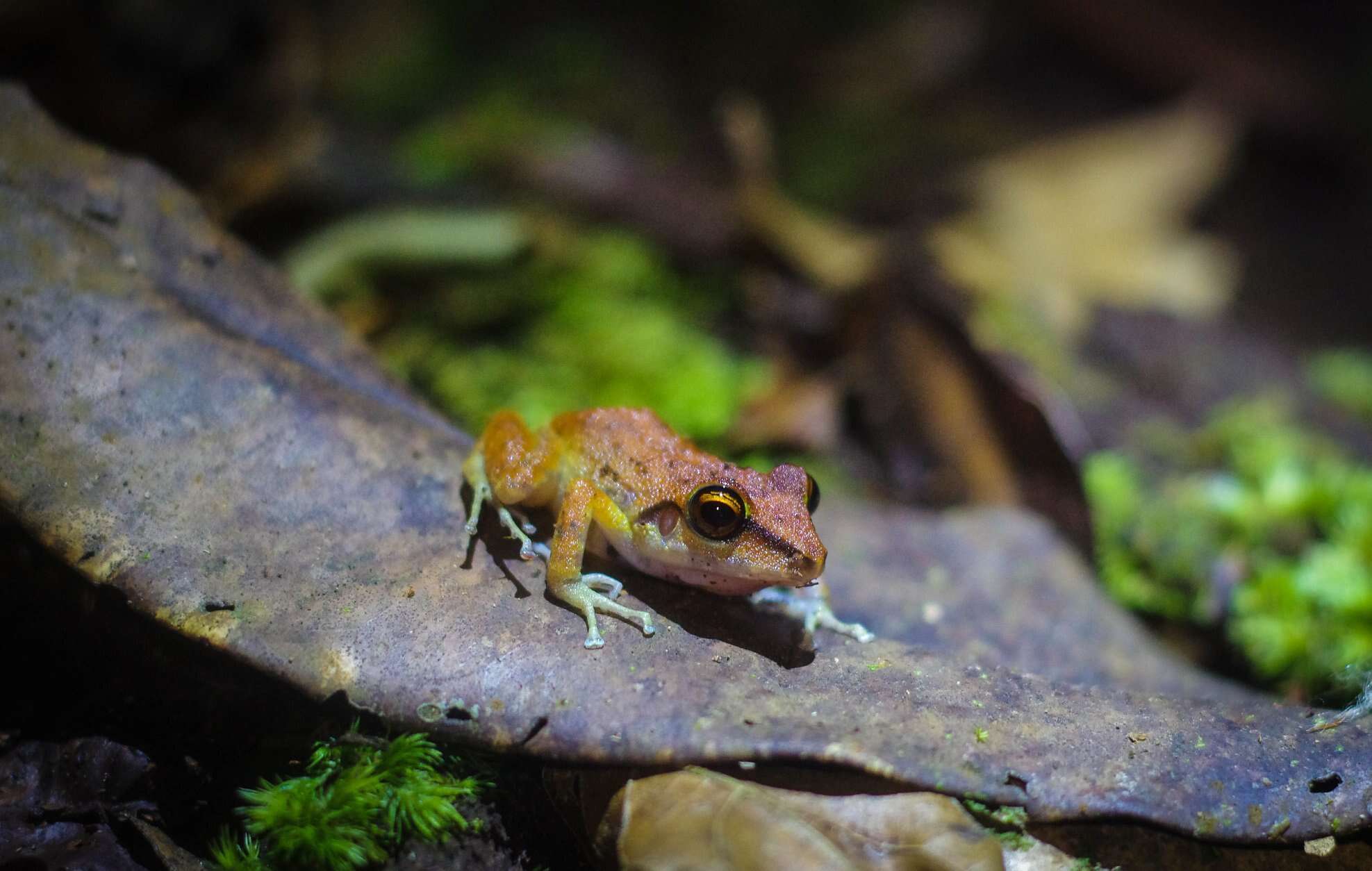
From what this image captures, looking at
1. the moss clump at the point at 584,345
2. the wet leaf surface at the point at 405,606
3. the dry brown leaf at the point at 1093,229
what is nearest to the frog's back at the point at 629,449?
the wet leaf surface at the point at 405,606

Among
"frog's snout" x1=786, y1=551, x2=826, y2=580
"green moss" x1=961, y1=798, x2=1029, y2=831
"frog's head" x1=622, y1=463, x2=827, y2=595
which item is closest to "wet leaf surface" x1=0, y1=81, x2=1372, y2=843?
"green moss" x1=961, y1=798, x2=1029, y2=831

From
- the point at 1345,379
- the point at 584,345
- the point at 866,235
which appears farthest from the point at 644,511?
the point at 1345,379

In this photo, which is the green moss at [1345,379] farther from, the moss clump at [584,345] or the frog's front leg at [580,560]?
the frog's front leg at [580,560]

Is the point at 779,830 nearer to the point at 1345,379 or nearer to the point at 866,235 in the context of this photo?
the point at 866,235

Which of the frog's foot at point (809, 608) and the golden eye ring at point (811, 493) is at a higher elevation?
the golden eye ring at point (811, 493)

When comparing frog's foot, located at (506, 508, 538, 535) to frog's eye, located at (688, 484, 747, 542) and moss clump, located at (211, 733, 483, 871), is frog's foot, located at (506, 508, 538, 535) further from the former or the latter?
moss clump, located at (211, 733, 483, 871)

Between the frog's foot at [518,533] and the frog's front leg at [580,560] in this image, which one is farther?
the frog's foot at [518,533]
